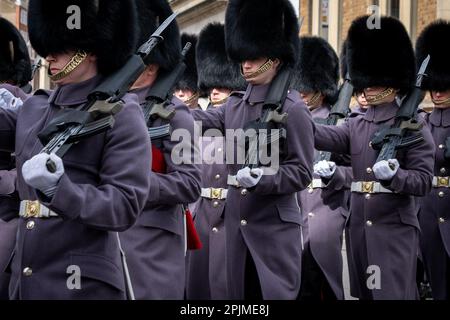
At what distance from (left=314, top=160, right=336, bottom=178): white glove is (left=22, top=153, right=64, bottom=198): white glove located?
345 cm

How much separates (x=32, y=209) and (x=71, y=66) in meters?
0.52

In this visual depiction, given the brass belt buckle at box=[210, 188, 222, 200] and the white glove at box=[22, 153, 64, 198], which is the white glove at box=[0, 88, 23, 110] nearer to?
the white glove at box=[22, 153, 64, 198]

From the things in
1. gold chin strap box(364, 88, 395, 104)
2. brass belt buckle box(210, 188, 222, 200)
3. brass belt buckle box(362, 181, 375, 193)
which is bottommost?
brass belt buckle box(210, 188, 222, 200)

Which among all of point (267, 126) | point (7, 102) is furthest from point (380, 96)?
point (7, 102)

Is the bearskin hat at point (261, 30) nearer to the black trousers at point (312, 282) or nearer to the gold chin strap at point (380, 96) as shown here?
the gold chin strap at point (380, 96)

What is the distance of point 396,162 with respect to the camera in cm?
506

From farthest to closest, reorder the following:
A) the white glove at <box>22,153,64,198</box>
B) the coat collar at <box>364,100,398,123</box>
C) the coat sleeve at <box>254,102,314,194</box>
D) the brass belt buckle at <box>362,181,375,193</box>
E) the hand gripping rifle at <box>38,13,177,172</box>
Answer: the coat collar at <box>364,100,398,123</box>, the brass belt buckle at <box>362,181,375,193</box>, the coat sleeve at <box>254,102,314,194</box>, the hand gripping rifle at <box>38,13,177,172</box>, the white glove at <box>22,153,64,198</box>

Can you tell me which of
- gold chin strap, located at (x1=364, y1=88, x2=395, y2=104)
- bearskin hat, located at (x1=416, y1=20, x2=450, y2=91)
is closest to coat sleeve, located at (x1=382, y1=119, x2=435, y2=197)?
gold chin strap, located at (x1=364, y1=88, x2=395, y2=104)

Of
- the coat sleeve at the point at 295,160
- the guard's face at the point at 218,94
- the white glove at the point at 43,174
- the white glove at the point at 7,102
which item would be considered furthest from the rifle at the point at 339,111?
the white glove at the point at 43,174

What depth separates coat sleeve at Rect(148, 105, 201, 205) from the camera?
4188 mm

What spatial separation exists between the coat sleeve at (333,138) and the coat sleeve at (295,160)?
678 mm

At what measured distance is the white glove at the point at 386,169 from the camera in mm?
5020

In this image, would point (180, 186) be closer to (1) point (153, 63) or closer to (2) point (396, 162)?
(1) point (153, 63)

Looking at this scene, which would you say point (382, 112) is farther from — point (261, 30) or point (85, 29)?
point (85, 29)
